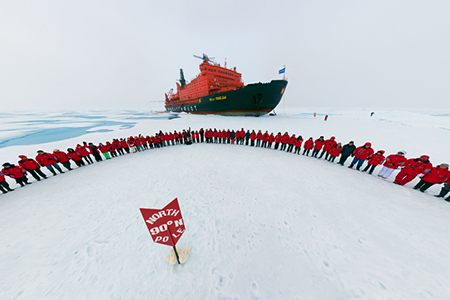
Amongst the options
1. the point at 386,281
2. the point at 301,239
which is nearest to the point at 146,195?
the point at 301,239

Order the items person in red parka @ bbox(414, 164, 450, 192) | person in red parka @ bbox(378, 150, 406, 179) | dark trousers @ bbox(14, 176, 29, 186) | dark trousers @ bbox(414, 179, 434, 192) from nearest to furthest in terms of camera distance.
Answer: person in red parka @ bbox(414, 164, 450, 192)
dark trousers @ bbox(414, 179, 434, 192)
person in red parka @ bbox(378, 150, 406, 179)
dark trousers @ bbox(14, 176, 29, 186)

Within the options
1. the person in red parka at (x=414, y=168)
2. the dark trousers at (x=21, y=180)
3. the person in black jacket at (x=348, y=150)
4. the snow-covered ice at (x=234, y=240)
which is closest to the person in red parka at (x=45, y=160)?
the dark trousers at (x=21, y=180)

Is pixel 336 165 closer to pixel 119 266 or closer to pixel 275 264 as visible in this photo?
pixel 275 264

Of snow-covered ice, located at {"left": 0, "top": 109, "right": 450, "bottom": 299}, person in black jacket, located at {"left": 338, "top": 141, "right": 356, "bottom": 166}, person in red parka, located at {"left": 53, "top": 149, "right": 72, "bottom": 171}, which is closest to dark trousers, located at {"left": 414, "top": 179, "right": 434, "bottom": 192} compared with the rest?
snow-covered ice, located at {"left": 0, "top": 109, "right": 450, "bottom": 299}

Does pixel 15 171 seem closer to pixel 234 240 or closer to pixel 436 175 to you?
pixel 234 240

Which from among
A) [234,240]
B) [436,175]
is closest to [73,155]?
[234,240]

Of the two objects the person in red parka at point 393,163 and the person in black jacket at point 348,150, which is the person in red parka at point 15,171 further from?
the person in red parka at point 393,163

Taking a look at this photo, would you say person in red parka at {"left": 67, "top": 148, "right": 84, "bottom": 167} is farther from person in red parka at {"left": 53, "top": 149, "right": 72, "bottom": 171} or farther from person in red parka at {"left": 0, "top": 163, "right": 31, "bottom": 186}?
person in red parka at {"left": 0, "top": 163, "right": 31, "bottom": 186}
